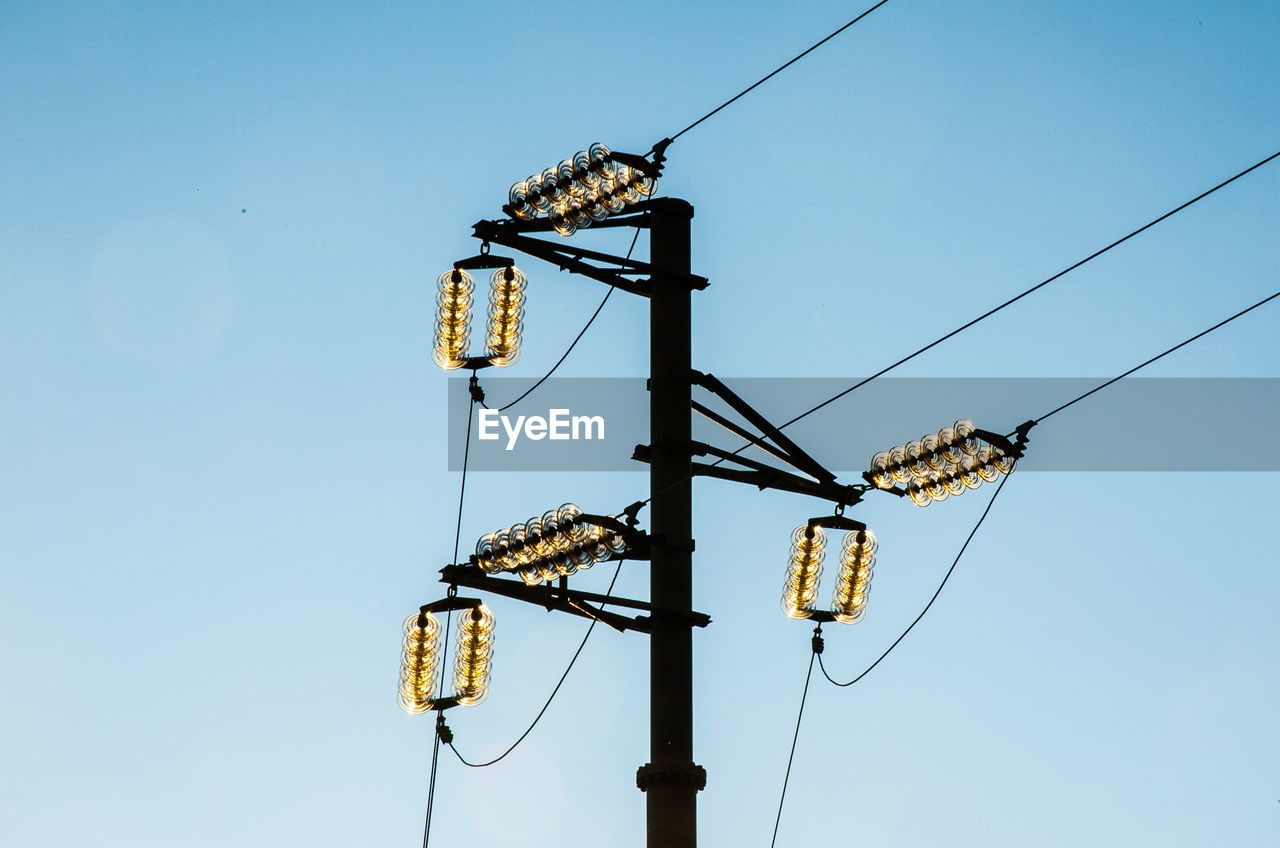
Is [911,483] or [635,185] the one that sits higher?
[635,185]

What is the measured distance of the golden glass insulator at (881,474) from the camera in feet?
46.0

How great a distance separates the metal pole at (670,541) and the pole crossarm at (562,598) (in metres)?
0.17

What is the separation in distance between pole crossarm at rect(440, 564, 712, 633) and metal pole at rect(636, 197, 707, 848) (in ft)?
0.55

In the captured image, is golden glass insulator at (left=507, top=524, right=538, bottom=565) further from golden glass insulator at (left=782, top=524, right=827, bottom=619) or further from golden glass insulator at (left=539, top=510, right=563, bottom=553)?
golden glass insulator at (left=782, top=524, right=827, bottom=619)

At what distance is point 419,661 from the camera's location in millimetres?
14352

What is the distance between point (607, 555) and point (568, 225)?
2.89m

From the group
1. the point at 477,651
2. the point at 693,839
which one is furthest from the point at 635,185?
the point at 693,839

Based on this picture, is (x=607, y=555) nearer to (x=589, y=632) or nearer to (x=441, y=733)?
(x=589, y=632)

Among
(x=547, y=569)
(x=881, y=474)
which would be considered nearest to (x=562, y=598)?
(x=547, y=569)

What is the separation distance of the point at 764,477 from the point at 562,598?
6.24 ft

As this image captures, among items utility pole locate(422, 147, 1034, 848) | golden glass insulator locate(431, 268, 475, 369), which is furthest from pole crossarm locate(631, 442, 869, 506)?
golden glass insulator locate(431, 268, 475, 369)

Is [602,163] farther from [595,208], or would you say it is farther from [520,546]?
[520,546]

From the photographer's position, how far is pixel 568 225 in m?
14.2

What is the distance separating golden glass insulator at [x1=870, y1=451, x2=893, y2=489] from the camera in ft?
46.0
